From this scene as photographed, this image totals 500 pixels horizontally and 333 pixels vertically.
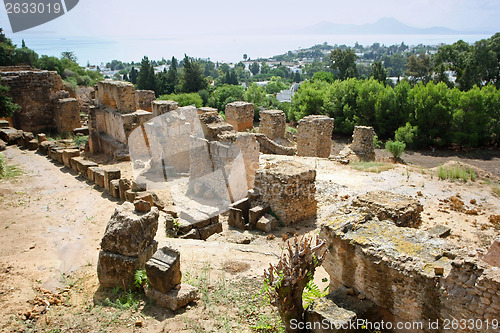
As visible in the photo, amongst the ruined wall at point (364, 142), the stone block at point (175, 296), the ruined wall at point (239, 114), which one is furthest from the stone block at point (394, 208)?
the ruined wall at point (239, 114)

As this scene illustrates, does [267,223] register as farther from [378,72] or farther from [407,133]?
[378,72]

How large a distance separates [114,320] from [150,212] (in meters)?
1.63

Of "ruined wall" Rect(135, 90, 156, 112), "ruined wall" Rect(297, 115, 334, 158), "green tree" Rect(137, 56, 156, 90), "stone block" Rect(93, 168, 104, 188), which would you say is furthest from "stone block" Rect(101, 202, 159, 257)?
"green tree" Rect(137, 56, 156, 90)

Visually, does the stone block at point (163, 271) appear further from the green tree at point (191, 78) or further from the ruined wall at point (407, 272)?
the green tree at point (191, 78)

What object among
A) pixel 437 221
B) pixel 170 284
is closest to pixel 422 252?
pixel 170 284

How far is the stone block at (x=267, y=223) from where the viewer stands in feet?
26.9

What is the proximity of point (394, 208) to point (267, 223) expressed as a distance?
2739mm

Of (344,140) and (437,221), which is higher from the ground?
(437,221)

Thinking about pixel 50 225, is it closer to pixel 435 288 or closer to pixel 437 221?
pixel 435 288

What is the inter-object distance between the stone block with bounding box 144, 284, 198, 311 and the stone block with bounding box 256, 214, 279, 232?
3.33m

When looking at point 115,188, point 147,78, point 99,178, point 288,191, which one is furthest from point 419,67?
point 115,188

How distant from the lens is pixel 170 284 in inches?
194

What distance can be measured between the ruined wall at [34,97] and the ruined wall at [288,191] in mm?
13374

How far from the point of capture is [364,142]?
15.9 m
